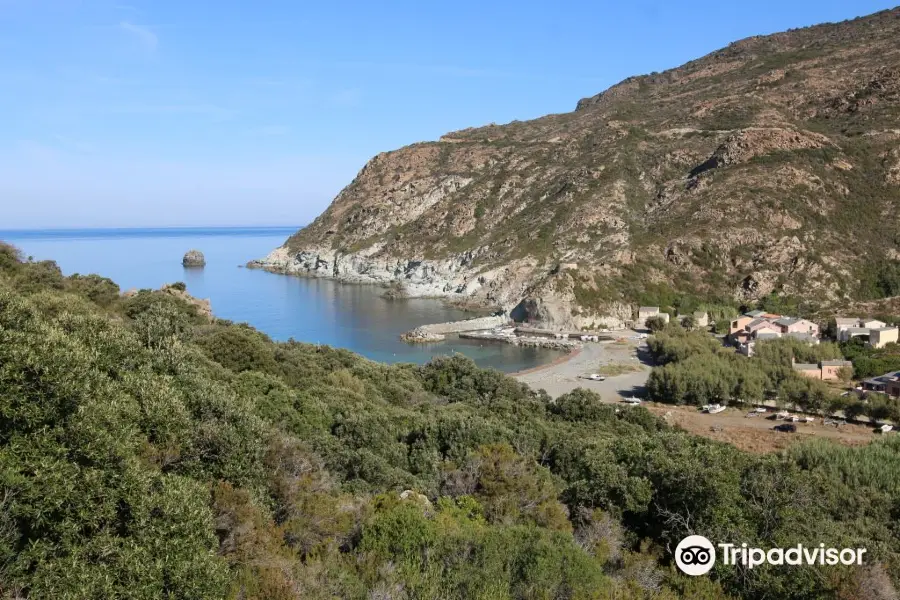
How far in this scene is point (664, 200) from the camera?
281 feet

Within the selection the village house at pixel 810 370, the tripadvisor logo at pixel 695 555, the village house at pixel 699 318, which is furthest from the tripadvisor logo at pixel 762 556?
the village house at pixel 699 318

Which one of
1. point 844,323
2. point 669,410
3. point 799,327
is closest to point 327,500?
point 669,410

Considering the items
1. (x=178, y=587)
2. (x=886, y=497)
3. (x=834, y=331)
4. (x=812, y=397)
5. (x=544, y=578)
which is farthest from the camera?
(x=834, y=331)

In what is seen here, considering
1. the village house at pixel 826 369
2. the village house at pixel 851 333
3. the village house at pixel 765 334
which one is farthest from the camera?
the village house at pixel 765 334

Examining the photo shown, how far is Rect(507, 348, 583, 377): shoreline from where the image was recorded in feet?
145

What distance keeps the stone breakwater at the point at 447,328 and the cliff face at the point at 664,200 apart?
145 inches

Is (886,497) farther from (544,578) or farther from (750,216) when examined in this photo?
(750,216)

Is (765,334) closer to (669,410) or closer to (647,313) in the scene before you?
(647,313)

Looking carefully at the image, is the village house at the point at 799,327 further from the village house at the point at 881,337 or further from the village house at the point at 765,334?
the village house at the point at 881,337

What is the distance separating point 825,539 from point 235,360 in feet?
53.0

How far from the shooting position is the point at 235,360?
19.7 meters

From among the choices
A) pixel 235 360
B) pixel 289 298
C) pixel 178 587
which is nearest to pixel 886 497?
pixel 178 587

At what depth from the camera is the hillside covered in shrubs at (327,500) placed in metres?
5.57

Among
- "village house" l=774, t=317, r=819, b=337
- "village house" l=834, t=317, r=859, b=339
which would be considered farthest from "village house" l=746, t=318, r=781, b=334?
"village house" l=834, t=317, r=859, b=339
